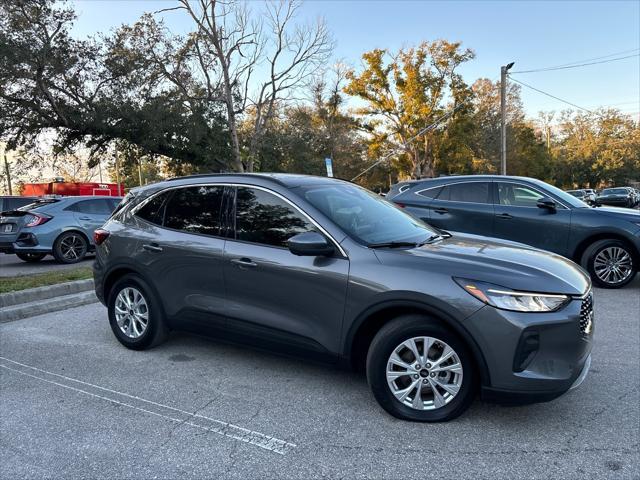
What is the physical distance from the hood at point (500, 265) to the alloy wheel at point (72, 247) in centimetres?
975

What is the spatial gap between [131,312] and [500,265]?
339 cm

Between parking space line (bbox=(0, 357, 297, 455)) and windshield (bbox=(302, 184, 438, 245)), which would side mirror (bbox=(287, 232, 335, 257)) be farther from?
parking space line (bbox=(0, 357, 297, 455))

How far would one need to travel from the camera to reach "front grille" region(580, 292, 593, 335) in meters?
3.00

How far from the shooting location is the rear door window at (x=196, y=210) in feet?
13.5

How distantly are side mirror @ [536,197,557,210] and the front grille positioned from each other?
14.5 feet

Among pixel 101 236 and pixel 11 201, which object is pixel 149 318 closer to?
pixel 101 236

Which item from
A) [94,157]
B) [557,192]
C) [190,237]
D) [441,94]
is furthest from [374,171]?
[190,237]

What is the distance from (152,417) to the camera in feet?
10.8

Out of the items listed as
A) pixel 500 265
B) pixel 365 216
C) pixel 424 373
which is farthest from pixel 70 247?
pixel 500 265

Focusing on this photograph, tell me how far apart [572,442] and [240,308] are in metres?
2.43

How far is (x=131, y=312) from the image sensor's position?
462cm

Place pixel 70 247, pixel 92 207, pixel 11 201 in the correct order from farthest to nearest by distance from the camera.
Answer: pixel 11 201 < pixel 92 207 < pixel 70 247

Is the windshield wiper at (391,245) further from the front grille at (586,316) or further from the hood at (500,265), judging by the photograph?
the front grille at (586,316)

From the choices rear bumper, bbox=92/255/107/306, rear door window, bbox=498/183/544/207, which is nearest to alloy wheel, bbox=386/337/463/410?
rear bumper, bbox=92/255/107/306
